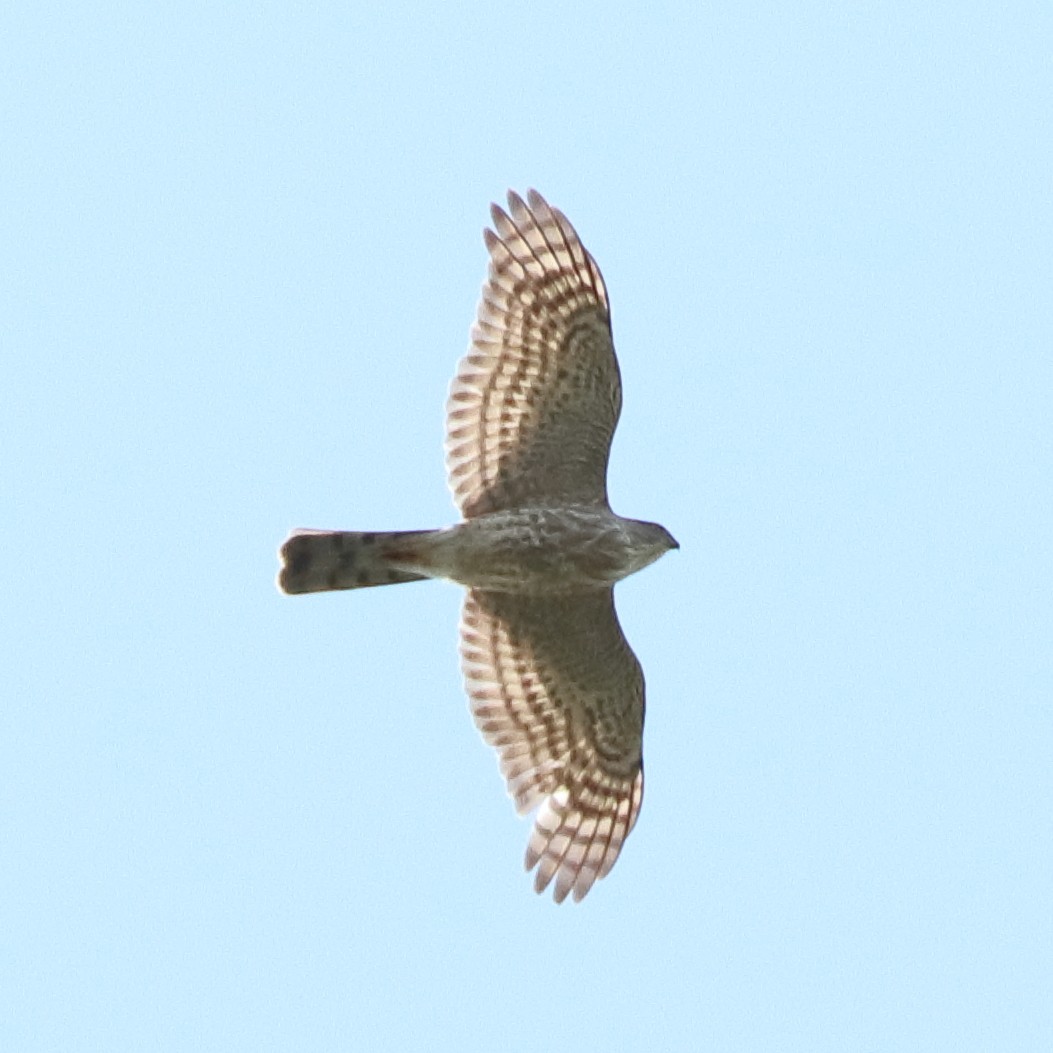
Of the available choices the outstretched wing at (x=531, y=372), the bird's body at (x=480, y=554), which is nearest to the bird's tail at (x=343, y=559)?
the bird's body at (x=480, y=554)

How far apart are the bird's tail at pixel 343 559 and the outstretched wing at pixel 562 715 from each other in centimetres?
55

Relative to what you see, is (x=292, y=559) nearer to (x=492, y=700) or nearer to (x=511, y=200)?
(x=492, y=700)

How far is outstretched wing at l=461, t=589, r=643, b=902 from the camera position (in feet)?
49.9

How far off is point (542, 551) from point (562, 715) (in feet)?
3.42

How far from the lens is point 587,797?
603 inches

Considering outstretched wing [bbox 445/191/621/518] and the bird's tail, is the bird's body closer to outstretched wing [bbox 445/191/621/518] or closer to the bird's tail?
the bird's tail

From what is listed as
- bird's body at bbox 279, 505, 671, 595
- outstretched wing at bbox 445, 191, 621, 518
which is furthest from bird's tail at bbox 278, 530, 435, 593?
outstretched wing at bbox 445, 191, 621, 518

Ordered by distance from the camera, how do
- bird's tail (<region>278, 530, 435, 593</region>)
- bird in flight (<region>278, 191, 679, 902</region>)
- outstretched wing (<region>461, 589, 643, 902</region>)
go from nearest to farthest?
1. bird's tail (<region>278, 530, 435, 593</region>)
2. bird in flight (<region>278, 191, 679, 902</region>)
3. outstretched wing (<region>461, 589, 643, 902</region>)

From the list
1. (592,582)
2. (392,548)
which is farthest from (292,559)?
(592,582)

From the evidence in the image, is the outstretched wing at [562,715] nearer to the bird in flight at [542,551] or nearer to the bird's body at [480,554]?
the bird in flight at [542,551]

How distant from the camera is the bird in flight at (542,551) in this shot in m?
14.9

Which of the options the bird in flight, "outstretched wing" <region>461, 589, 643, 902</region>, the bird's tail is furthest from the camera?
"outstretched wing" <region>461, 589, 643, 902</region>

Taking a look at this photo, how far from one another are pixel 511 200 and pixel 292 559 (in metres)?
2.35

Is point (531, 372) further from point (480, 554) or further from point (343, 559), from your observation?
point (343, 559)
